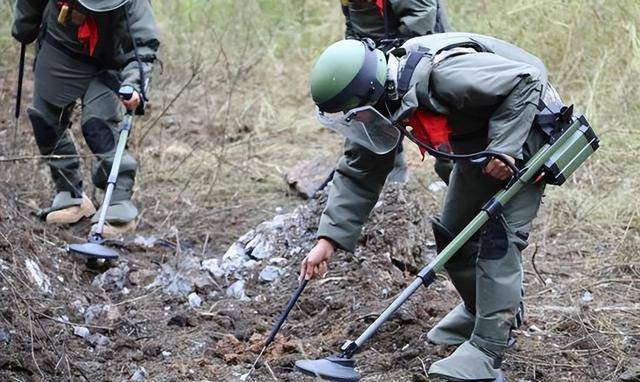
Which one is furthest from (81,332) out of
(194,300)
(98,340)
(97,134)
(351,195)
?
(97,134)

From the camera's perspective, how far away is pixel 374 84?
385cm

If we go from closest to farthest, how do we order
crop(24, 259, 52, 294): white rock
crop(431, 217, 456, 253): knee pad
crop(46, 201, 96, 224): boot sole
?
crop(431, 217, 456, 253): knee pad → crop(24, 259, 52, 294): white rock → crop(46, 201, 96, 224): boot sole

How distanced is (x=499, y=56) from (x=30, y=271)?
2936mm

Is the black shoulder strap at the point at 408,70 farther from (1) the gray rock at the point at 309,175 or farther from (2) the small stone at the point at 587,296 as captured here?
(1) the gray rock at the point at 309,175

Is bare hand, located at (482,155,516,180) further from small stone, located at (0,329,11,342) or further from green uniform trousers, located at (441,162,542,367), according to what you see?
small stone, located at (0,329,11,342)

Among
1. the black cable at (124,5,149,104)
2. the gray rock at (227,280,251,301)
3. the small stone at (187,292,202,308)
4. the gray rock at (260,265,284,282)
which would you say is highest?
the black cable at (124,5,149,104)

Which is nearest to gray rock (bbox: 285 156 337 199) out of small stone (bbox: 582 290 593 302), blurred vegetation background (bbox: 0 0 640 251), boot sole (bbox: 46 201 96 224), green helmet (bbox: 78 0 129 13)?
blurred vegetation background (bbox: 0 0 640 251)

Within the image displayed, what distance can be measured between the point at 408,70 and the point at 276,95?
259 inches

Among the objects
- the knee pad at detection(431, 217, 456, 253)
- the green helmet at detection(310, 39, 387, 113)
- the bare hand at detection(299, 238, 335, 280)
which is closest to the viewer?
the green helmet at detection(310, 39, 387, 113)

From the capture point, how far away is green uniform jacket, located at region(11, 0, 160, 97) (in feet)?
20.5

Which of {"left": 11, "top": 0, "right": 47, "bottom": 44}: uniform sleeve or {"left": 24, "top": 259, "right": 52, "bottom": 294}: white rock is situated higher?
{"left": 11, "top": 0, "right": 47, "bottom": 44}: uniform sleeve

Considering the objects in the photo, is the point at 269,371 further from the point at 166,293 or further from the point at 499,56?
the point at 499,56

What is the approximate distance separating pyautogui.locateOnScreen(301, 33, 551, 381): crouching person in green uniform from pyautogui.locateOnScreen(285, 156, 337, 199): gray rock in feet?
10.7

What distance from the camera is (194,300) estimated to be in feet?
18.7
